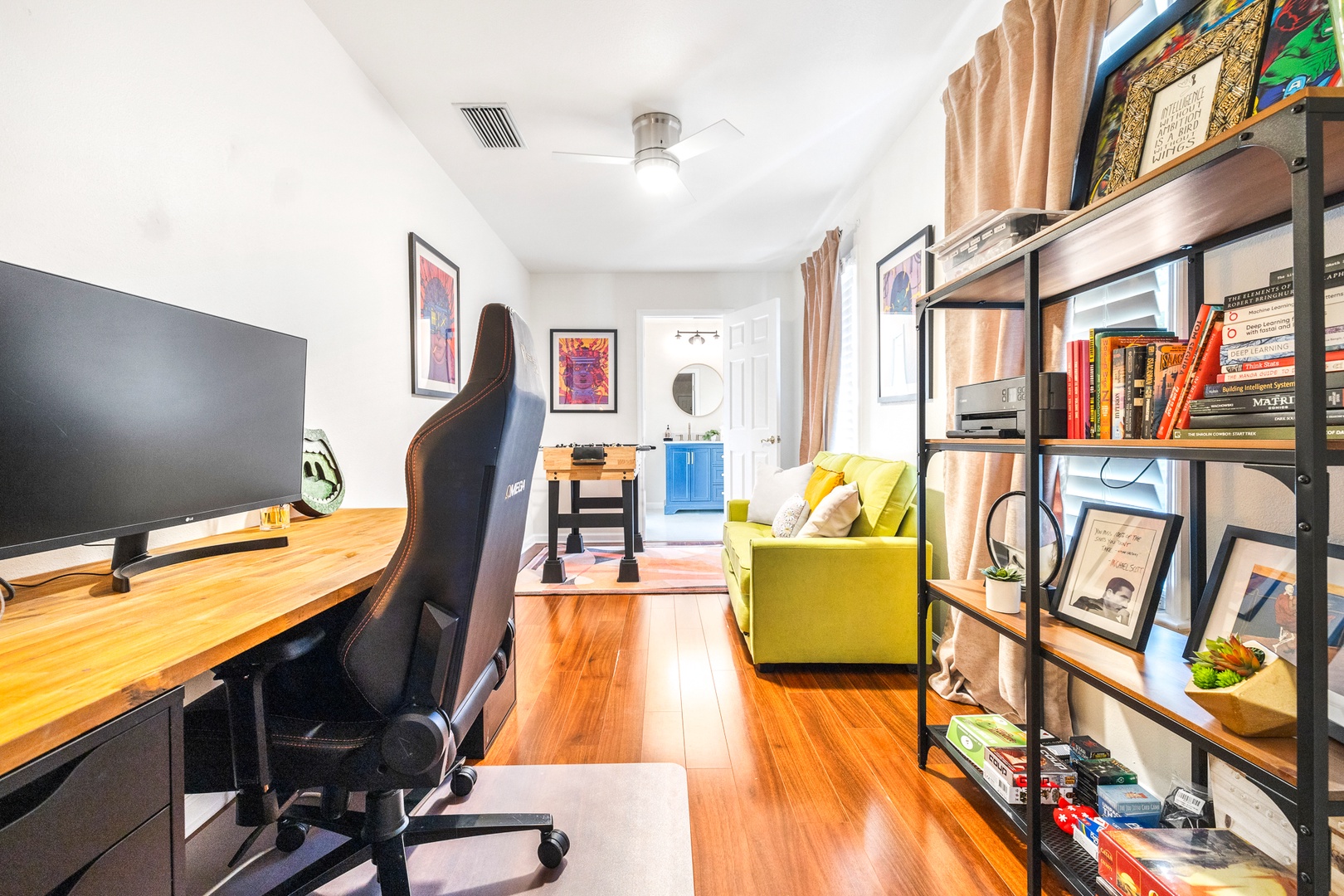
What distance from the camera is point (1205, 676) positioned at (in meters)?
0.98

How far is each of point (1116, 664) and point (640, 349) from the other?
484 cm

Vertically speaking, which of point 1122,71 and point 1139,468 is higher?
point 1122,71

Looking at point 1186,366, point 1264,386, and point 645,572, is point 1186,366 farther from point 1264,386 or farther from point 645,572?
point 645,572

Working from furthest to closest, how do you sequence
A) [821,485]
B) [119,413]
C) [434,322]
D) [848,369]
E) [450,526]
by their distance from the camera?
[848,369] < [434,322] < [821,485] < [119,413] < [450,526]

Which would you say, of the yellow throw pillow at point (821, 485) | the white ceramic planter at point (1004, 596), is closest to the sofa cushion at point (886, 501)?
the yellow throw pillow at point (821, 485)

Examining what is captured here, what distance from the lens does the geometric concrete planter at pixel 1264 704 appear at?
876 mm

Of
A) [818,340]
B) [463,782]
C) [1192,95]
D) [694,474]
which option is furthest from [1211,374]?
[694,474]

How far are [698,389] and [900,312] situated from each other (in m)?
4.81

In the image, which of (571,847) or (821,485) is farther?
(821,485)

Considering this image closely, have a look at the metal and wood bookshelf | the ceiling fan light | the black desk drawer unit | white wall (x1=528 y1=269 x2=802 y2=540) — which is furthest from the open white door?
the black desk drawer unit

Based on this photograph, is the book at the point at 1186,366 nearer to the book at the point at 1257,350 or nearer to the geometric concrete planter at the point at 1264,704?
the book at the point at 1257,350

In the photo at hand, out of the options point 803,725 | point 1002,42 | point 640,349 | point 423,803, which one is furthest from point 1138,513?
point 640,349

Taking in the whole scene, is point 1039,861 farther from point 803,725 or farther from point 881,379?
point 881,379

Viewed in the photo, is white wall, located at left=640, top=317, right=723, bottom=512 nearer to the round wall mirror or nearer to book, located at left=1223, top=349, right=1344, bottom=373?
the round wall mirror
